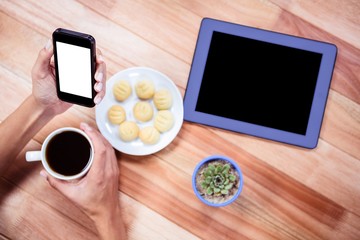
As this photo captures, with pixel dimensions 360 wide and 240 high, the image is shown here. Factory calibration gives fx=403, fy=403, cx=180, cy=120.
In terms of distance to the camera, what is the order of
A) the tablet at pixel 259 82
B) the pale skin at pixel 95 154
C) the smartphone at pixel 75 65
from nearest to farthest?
the smartphone at pixel 75 65
the pale skin at pixel 95 154
the tablet at pixel 259 82

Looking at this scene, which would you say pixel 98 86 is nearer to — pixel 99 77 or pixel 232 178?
pixel 99 77

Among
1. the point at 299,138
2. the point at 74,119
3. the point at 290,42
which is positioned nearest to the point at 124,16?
the point at 74,119

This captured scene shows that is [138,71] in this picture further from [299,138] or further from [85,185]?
[299,138]

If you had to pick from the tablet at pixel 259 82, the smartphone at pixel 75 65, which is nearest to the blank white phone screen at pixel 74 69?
the smartphone at pixel 75 65

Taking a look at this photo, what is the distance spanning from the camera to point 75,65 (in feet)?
2.49

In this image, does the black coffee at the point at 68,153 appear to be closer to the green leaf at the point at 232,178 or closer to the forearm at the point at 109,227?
the forearm at the point at 109,227

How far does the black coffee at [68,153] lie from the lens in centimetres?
80

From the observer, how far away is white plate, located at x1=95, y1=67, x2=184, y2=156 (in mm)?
910

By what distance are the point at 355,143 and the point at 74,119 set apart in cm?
66

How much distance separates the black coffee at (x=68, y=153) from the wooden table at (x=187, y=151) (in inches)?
5.4

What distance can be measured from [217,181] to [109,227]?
0.25 m

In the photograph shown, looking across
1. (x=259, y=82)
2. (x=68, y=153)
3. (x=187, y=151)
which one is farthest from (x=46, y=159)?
(x=259, y=82)

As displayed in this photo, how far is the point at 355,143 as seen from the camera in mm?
942

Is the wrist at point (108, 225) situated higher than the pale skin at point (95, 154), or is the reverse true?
the pale skin at point (95, 154)
